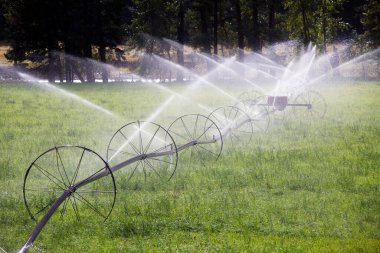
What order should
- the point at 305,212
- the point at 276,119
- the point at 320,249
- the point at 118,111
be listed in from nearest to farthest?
the point at 320,249 < the point at 305,212 < the point at 276,119 < the point at 118,111

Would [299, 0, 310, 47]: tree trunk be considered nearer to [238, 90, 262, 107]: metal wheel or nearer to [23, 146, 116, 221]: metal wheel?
Result: [238, 90, 262, 107]: metal wheel

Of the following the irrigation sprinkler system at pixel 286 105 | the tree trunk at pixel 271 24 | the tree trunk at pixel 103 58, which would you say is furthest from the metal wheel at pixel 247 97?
the tree trunk at pixel 103 58

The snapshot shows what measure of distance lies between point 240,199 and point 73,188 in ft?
9.58

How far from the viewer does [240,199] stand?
28.0ft

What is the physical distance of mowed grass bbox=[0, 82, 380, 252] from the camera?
683 centimetres

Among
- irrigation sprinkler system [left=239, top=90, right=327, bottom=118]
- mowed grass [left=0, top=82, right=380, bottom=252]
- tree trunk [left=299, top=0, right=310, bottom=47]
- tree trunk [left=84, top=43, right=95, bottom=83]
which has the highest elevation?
tree trunk [left=299, top=0, right=310, bottom=47]

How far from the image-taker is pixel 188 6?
44500 mm

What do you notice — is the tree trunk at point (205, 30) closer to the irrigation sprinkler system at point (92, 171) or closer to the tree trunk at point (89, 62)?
the tree trunk at point (89, 62)

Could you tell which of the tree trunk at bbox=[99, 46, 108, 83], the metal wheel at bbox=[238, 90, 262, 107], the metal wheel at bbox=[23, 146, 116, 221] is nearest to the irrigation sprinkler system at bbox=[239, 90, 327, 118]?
the metal wheel at bbox=[238, 90, 262, 107]

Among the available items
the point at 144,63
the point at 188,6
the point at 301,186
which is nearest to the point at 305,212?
the point at 301,186

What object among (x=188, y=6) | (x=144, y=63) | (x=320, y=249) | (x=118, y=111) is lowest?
(x=320, y=249)

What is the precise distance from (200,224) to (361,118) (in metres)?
12.1

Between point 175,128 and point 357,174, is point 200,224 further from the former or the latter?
point 175,128

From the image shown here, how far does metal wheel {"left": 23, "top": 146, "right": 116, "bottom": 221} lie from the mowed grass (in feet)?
0.67
